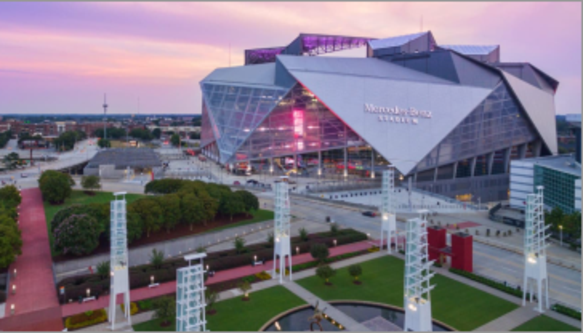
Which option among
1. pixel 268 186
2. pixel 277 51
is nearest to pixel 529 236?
pixel 268 186

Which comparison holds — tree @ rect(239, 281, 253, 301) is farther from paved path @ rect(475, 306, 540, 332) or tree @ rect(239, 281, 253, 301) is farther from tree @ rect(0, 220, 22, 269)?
tree @ rect(0, 220, 22, 269)

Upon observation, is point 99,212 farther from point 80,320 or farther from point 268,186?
point 268,186

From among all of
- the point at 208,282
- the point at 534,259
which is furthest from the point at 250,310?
the point at 534,259

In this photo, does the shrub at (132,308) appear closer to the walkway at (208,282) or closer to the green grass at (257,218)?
the walkway at (208,282)

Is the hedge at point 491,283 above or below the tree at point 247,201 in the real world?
below

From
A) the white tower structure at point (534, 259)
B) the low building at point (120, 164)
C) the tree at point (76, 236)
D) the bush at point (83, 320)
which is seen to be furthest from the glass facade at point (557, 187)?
the low building at point (120, 164)

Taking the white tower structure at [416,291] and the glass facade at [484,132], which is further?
the glass facade at [484,132]
